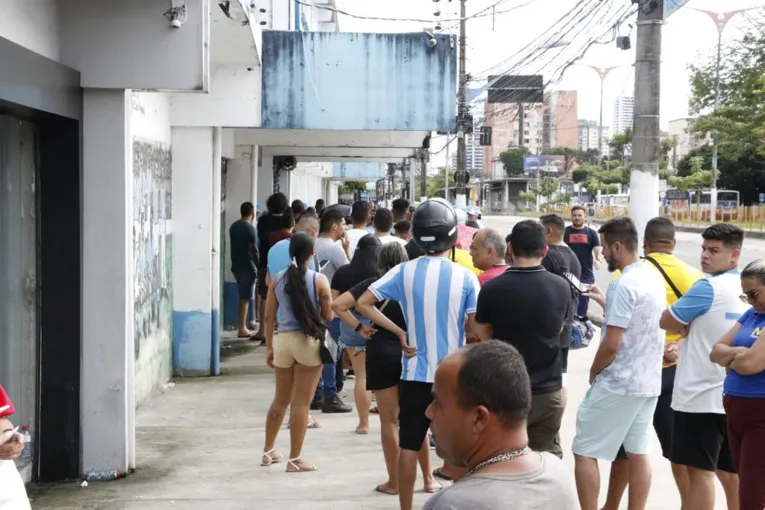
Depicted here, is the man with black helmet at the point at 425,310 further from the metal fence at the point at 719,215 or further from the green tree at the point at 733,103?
the metal fence at the point at 719,215

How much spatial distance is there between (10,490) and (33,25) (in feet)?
10.9

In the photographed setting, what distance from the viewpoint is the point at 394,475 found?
6281 mm

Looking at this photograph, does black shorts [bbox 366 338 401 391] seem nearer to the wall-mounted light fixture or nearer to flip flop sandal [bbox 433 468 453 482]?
flip flop sandal [bbox 433 468 453 482]

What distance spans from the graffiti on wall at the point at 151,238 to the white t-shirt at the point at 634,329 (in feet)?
15.3

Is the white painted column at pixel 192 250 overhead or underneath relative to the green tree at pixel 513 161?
underneath

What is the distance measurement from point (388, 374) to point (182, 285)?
5.09 m

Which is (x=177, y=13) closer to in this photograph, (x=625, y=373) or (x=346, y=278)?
(x=346, y=278)

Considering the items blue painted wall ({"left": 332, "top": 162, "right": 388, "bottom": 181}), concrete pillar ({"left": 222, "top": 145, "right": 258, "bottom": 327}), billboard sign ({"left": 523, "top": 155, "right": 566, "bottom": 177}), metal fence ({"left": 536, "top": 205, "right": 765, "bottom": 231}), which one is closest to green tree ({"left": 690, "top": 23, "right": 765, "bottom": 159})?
metal fence ({"left": 536, "top": 205, "right": 765, "bottom": 231})

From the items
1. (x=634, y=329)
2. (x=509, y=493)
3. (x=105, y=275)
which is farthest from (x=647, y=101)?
(x=509, y=493)

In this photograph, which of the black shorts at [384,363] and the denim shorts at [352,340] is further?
the denim shorts at [352,340]

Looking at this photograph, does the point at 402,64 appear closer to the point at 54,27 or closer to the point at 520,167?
the point at 54,27

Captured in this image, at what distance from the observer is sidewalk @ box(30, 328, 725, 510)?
6.20 m

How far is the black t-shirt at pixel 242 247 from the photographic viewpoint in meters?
12.8

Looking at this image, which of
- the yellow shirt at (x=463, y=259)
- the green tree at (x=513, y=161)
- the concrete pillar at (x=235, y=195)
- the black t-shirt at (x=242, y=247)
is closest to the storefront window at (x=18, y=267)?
the yellow shirt at (x=463, y=259)
